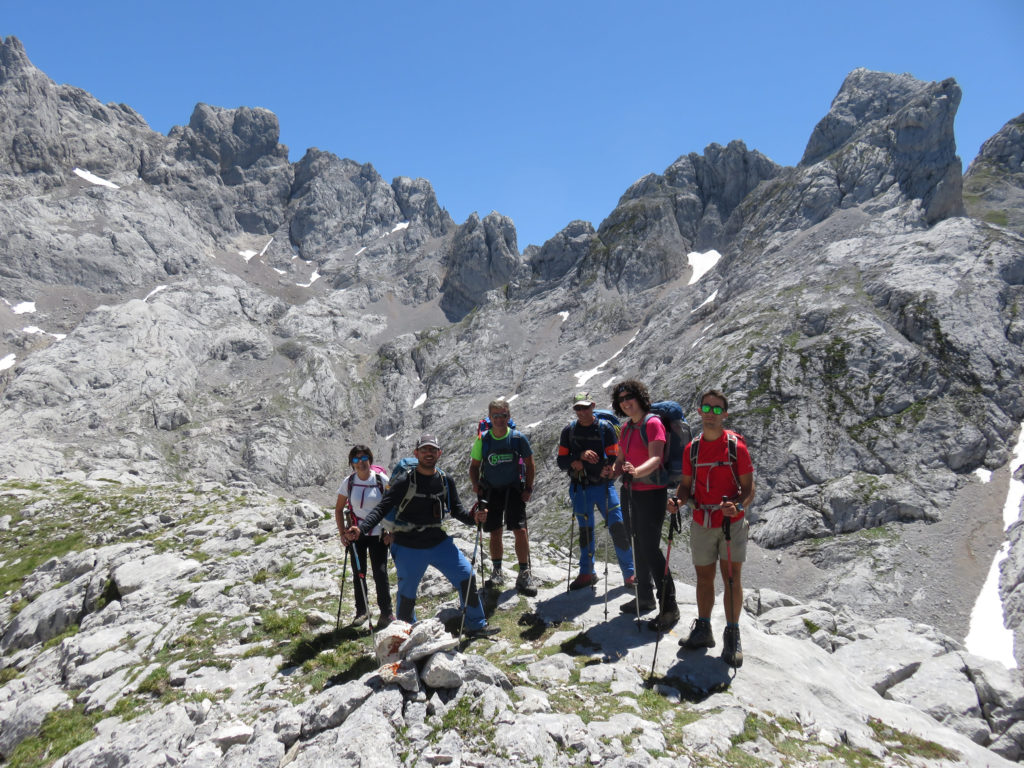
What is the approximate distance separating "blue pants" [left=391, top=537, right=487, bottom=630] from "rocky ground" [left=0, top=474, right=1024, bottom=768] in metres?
0.97

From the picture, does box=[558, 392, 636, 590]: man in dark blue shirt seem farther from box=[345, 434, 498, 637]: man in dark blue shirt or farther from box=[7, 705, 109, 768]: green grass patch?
box=[7, 705, 109, 768]: green grass patch

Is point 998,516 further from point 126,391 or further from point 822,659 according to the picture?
point 126,391

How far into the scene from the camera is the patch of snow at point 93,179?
6142 inches

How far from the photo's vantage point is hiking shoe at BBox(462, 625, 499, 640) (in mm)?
9734

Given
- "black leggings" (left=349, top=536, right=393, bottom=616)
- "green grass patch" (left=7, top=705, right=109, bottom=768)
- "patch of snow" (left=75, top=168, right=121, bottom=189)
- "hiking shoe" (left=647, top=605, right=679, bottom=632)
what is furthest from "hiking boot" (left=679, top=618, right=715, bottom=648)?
"patch of snow" (left=75, top=168, right=121, bottom=189)

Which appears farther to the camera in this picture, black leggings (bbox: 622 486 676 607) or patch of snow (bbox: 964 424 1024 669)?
patch of snow (bbox: 964 424 1024 669)

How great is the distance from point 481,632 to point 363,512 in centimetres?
352

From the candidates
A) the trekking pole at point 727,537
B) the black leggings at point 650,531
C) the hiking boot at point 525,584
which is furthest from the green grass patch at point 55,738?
the trekking pole at point 727,537

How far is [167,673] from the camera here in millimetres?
9141

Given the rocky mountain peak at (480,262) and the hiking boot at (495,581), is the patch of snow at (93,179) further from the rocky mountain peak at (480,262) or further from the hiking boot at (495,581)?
the hiking boot at (495,581)

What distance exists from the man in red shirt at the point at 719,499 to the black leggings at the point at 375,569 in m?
6.07

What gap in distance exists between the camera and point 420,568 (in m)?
9.38

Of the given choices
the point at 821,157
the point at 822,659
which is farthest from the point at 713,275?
the point at 822,659

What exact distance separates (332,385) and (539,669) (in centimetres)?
13012
